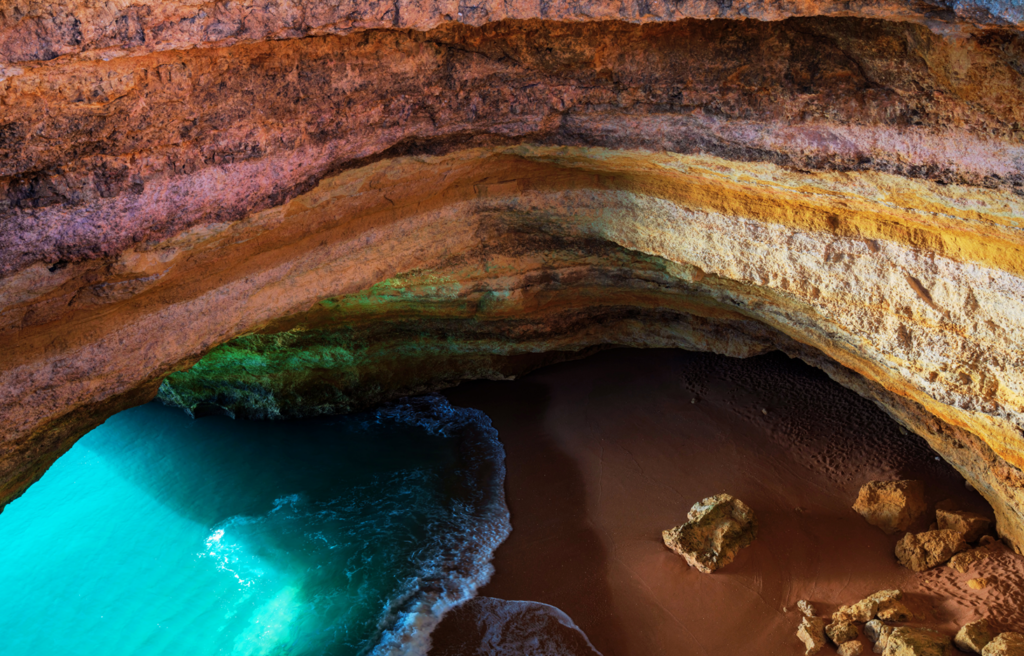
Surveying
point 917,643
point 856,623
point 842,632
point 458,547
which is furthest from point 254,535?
point 917,643

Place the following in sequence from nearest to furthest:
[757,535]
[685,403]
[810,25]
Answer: [810,25] → [757,535] → [685,403]

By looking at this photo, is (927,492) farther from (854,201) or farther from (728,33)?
(728,33)

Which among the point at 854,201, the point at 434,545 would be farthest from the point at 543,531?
the point at 854,201

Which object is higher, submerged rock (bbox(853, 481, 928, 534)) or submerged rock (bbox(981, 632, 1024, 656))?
submerged rock (bbox(981, 632, 1024, 656))

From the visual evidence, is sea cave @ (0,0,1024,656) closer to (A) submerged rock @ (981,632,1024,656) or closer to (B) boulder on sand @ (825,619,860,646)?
(B) boulder on sand @ (825,619,860,646)

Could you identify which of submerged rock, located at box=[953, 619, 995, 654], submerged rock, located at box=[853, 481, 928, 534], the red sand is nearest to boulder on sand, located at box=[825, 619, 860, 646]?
the red sand

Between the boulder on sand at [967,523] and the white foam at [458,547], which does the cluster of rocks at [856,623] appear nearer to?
the boulder on sand at [967,523]
